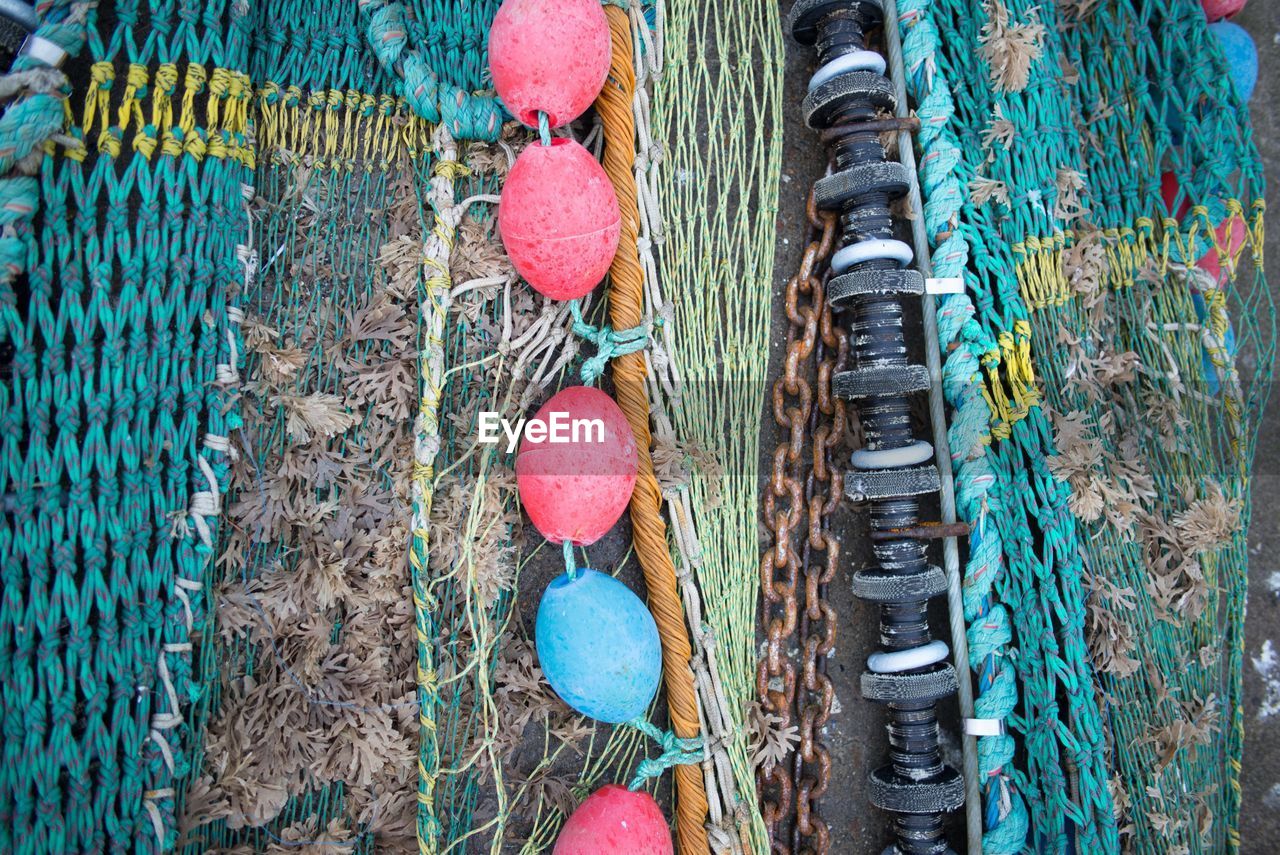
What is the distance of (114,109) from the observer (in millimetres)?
1353

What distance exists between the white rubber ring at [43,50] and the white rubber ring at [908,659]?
1814mm

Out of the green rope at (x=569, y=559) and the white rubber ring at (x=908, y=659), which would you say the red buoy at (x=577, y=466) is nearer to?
the green rope at (x=569, y=559)

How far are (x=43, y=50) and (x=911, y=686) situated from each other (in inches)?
74.0

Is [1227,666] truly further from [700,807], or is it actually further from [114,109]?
[114,109]

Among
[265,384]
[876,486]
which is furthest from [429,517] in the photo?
[876,486]

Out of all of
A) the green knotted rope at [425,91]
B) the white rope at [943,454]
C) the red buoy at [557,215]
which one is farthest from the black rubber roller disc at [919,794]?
the green knotted rope at [425,91]

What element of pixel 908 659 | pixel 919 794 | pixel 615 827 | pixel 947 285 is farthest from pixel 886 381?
pixel 615 827

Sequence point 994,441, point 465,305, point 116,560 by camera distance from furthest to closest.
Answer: point 994,441 → point 465,305 → point 116,560

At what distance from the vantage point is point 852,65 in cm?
163

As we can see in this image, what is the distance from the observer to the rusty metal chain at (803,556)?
1580 millimetres

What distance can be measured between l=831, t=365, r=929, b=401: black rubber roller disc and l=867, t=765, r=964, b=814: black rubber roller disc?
0.76 m

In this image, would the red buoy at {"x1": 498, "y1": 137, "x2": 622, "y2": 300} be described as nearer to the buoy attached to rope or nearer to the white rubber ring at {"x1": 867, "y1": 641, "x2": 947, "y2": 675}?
the white rubber ring at {"x1": 867, "y1": 641, "x2": 947, "y2": 675}

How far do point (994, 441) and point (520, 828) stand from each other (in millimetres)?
1239

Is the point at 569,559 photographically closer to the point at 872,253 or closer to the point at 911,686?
the point at 911,686
